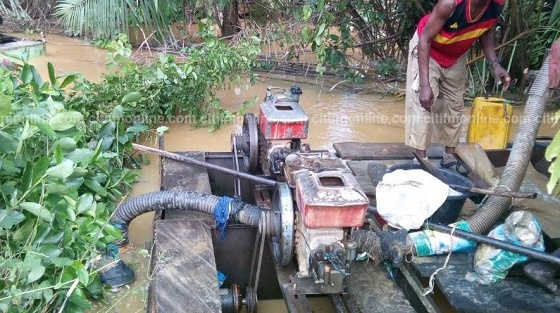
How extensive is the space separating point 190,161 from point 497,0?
242 centimetres

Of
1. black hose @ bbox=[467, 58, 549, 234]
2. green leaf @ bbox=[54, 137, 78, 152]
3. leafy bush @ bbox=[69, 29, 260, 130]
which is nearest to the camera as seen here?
green leaf @ bbox=[54, 137, 78, 152]

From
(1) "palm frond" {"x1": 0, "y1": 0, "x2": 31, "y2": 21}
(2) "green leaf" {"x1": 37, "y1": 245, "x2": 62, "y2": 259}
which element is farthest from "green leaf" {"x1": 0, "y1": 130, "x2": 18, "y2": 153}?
(1) "palm frond" {"x1": 0, "y1": 0, "x2": 31, "y2": 21}

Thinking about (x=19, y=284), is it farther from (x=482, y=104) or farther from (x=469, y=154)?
(x=482, y=104)

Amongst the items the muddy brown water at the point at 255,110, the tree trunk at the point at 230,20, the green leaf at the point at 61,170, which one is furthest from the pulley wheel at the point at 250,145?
the tree trunk at the point at 230,20

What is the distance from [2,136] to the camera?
8.11 feet

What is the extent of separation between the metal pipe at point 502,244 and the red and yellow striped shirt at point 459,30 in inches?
63.1

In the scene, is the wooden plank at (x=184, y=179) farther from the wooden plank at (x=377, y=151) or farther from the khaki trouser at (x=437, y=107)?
the khaki trouser at (x=437, y=107)

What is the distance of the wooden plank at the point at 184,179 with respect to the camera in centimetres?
338

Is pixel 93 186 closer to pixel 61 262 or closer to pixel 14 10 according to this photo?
pixel 61 262

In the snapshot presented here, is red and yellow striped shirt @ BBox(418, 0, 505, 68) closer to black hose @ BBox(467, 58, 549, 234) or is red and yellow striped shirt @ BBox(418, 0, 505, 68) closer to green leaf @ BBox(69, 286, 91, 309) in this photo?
black hose @ BBox(467, 58, 549, 234)

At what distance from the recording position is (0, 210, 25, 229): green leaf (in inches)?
92.1

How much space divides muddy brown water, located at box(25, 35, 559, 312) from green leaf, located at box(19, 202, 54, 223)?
691 millimetres

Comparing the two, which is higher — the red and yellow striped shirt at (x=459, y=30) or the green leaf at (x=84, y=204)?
the red and yellow striped shirt at (x=459, y=30)

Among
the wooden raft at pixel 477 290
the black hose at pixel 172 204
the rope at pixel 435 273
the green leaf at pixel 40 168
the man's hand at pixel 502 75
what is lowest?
the wooden raft at pixel 477 290
